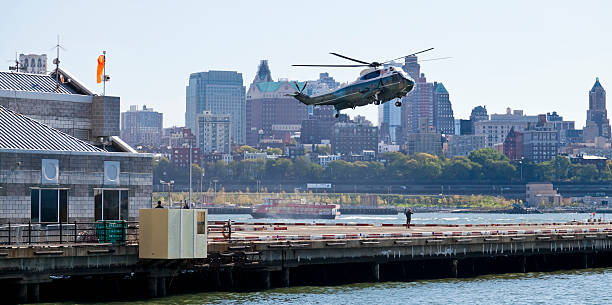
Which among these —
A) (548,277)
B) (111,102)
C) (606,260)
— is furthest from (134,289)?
(606,260)

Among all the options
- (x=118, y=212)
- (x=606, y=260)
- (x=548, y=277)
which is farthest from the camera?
(x=606, y=260)

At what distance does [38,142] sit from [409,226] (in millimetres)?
31753

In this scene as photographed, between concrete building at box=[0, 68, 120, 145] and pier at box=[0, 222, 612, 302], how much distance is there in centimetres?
741

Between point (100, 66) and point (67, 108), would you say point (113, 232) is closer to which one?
point (67, 108)

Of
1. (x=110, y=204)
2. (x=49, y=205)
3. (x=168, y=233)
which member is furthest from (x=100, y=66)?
(x=168, y=233)

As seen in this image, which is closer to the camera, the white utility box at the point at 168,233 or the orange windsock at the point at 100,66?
the white utility box at the point at 168,233

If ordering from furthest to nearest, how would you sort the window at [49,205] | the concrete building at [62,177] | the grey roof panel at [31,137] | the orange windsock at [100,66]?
the orange windsock at [100,66] → the grey roof panel at [31,137] → the window at [49,205] → the concrete building at [62,177]

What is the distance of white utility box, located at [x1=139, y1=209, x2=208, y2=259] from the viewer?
181ft

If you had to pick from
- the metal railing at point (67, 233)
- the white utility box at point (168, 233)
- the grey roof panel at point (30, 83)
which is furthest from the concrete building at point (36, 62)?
the white utility box at point (168, 233)

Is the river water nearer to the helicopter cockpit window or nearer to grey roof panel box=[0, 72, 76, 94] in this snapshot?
grey roof panel box=[0, 72, 76, 94]

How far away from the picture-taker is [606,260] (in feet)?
274

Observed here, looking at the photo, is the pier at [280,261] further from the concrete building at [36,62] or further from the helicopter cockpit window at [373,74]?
the concrete building at [36,62]

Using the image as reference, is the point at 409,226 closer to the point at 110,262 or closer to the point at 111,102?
the point at 111,102

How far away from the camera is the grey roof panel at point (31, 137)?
63.3 metres
